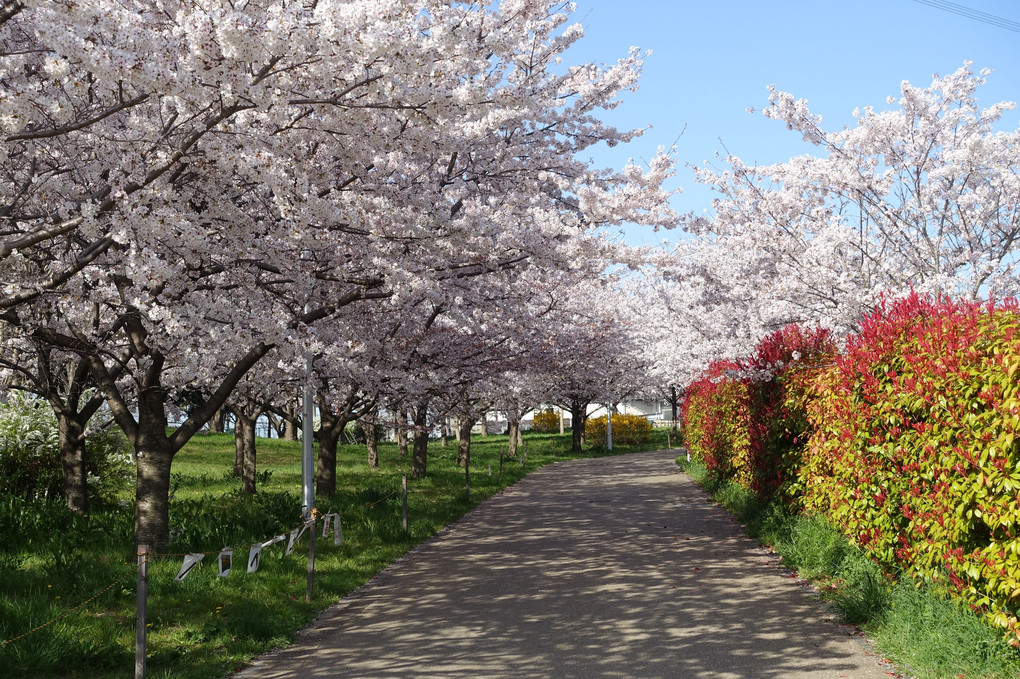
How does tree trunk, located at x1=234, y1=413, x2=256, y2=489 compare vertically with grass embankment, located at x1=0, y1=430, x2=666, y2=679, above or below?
above

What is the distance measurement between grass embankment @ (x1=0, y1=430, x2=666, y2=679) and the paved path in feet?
1.37

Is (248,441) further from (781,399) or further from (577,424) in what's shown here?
(577,424)

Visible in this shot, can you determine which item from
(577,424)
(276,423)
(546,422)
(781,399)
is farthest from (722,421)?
(546,422)

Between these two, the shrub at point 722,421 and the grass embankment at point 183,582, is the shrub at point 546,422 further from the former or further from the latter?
the grass embankment at point 183,582

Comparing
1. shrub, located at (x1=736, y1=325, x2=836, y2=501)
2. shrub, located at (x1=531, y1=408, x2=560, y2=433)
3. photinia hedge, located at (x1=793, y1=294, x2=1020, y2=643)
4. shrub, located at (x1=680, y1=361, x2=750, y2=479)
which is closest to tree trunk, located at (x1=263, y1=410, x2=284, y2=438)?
shrub, located at (x1=680, y1=361, x2=750, y2=479)

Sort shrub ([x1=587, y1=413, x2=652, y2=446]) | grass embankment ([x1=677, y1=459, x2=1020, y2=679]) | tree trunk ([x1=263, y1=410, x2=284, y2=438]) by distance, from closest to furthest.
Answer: grass embankment ([x1=677, y1=459, x2=1020, y2=679]) < tree trunk ([x1=263, y1=410, x2=284, y2=438]) < shrub ([x1=587, y1=413, x2=652, y2=446])

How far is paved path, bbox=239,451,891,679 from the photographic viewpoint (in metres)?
6.67

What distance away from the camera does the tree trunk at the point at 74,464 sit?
14.0 meters

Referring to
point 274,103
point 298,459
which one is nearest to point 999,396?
point 274,103

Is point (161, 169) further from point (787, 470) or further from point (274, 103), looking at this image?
point (787, 470)

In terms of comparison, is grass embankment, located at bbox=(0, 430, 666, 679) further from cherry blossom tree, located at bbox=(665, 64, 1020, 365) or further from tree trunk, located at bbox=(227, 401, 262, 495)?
A: cherry blossom tree, located at bbox=(665, 64, 1020, 365)

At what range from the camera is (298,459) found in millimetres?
31766

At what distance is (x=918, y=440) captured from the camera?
22.7 feet

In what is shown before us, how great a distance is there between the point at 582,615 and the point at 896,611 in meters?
2.76
